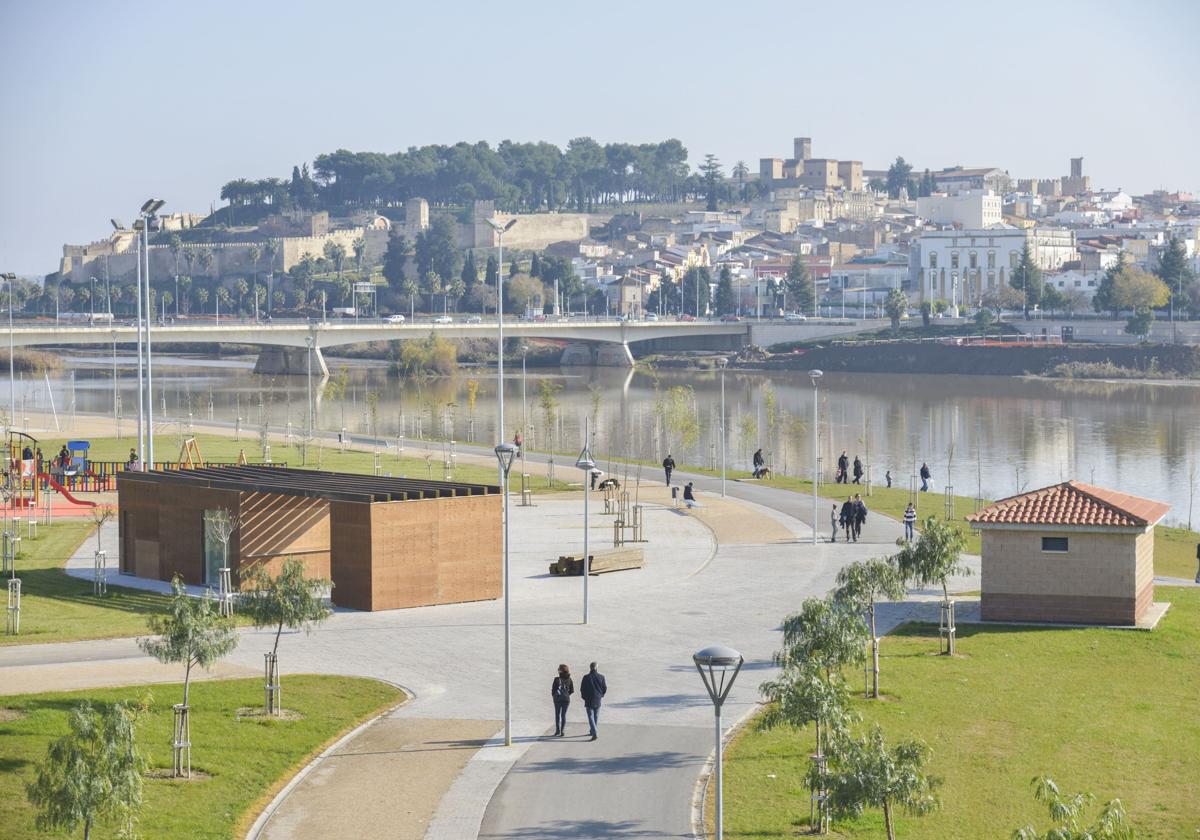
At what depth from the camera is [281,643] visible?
2052 centimetres

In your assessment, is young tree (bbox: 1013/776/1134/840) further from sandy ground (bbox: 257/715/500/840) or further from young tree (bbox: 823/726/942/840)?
sandy ground (bbox: 257/715/500/840)

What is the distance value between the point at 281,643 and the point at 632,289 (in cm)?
12462

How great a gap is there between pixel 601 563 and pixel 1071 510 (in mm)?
7419

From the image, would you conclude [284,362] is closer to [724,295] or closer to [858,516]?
[724,295]

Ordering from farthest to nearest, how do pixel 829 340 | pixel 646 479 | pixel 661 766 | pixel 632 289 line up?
1. pixel 632 289
2. pixel 829 340
3. pixel 646 479
4. pixel 661 766

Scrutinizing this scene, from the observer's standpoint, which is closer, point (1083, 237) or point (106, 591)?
point (106, 591)

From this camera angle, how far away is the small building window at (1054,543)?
2194 centimetres

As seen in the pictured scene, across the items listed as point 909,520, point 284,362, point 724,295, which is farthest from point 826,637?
point 724,295

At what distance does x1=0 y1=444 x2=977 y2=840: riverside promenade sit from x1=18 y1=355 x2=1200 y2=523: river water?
14.6 meters

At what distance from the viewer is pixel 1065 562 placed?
864 inches

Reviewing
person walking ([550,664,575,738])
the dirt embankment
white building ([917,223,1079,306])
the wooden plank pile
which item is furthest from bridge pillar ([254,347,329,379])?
person walking ([550,664,575,738])

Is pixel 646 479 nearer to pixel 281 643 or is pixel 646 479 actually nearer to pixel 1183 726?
pixel 281 643

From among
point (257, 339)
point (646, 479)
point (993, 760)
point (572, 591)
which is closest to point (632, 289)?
point (257, 339)

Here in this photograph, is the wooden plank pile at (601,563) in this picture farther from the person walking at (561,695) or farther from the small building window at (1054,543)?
the person walking at (561,695)
